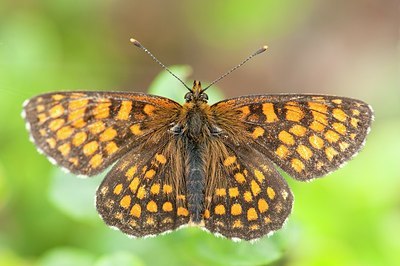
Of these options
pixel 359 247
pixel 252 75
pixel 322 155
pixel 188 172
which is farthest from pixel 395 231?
pixel 252 75

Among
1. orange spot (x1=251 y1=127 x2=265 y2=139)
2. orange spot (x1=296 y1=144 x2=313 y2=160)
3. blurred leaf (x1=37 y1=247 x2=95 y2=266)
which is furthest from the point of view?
blurred leaf (x1=37 y1=247 x2=95 y2=266)

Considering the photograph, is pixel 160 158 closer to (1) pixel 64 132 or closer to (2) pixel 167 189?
(2) pixel 167 189

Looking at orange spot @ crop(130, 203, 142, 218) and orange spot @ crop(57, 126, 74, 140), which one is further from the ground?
A: orange spot @ crop(57, 126, 74, 140)

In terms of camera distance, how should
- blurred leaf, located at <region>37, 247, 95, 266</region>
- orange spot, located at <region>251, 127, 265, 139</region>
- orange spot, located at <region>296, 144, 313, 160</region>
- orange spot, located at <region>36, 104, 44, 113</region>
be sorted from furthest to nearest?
blurred leaf, located at <region>37, 247, 95, 266</region> → orange spot, located at <region>251, 127, 265, 139</region> → orange spot, located at <region>296, 144, 313, 160</region> → orange spot, located at <region>36, 104, 44, 113</region>

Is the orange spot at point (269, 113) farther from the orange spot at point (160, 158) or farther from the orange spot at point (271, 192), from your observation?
the orange spot at point (160, 158)

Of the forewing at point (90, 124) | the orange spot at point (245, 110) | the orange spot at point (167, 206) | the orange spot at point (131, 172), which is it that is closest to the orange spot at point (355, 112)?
the orange spot at point (245, 110)

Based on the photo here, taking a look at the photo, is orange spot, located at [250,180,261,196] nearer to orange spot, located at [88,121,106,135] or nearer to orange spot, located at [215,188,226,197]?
orange spot, located at [215,188,226,197]

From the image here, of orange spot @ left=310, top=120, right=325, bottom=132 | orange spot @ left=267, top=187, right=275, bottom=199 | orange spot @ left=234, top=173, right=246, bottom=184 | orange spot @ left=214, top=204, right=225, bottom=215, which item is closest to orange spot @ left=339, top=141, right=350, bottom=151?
orange spot @ left=310, top=120, right=325, bottom=132
